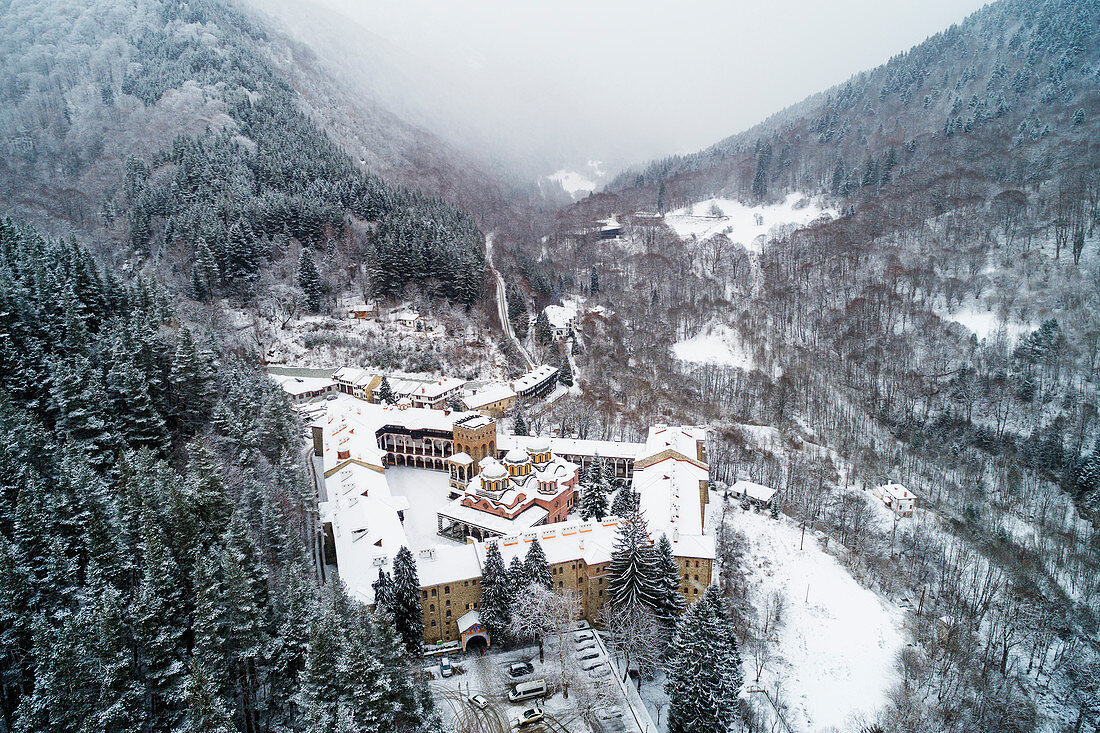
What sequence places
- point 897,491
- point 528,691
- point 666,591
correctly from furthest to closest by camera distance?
point 897,491 → point 666,591 → point 528,691

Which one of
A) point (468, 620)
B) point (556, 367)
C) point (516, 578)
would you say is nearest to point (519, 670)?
point (468, 620)

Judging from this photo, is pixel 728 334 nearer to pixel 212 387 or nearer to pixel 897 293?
pixel 897 293

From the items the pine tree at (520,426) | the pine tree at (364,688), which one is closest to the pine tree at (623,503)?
the pine tree at (520,426)

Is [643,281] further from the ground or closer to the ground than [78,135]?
closer to the ground

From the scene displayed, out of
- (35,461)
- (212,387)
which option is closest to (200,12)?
(212,387)

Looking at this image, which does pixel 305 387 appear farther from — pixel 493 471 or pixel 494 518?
pixel 494 518

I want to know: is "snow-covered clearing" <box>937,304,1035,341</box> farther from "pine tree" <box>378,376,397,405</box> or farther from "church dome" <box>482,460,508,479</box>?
"pine tree" <box>378,376,397,405</box>

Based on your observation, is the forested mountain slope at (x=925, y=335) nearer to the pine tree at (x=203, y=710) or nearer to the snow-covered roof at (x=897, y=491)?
the snow-covered roof at (x=897, y=491)
